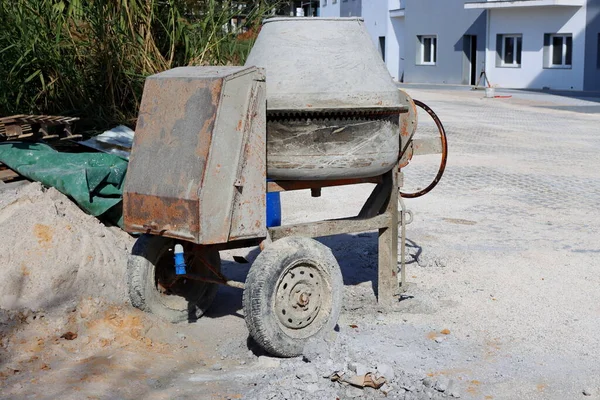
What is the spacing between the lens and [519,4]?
30.5 m

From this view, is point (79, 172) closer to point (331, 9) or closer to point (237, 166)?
point (237, 166)

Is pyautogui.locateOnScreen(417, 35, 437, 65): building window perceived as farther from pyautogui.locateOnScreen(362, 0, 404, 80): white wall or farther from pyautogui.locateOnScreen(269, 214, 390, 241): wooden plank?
pyautogui.locateOnScreen(269, 214, 390, 241): wooden plank

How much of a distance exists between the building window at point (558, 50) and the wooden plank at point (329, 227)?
25.9 meters

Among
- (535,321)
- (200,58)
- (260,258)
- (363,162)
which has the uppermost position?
(200,58)

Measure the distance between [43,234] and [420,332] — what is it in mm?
2668

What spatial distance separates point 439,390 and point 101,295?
2507 mm

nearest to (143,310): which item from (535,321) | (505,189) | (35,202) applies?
(35,202)

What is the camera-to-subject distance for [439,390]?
449cm

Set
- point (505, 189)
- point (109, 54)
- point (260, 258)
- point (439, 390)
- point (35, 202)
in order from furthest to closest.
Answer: point (505, 189) < point (109, 54) < point (35, 202) < point (260, 258) < point (439, 390)

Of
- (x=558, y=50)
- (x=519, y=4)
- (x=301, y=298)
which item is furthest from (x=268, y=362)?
(x=558, y=50)

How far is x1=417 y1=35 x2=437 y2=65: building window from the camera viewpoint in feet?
122

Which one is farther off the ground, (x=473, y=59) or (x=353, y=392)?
(x=473, y=59)

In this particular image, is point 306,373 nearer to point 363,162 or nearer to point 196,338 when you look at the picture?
point 196,338

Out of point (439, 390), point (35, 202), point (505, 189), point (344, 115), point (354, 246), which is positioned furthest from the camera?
point (505, 189)
